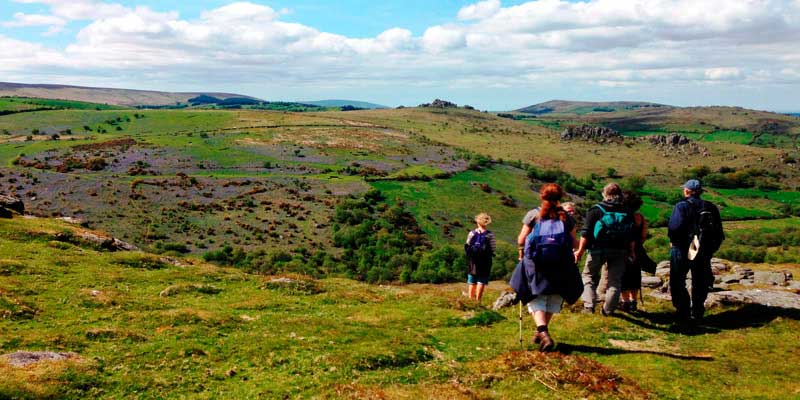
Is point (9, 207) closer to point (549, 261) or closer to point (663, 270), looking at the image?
point (549, 261)

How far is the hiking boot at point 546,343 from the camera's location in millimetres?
11623

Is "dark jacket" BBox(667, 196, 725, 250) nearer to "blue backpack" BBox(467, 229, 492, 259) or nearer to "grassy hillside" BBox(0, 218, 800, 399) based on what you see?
"grassy hillside" BBox(0, 218, 800, 399)

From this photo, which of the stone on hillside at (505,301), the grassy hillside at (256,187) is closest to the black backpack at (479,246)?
the stone on hillside at (505,301)

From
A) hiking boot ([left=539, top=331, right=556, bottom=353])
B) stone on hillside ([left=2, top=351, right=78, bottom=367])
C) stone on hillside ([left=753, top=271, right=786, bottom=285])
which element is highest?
hiking boot ([left=539, top=331, right=556, bottom=353])

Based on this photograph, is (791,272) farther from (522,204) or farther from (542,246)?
(522,204)

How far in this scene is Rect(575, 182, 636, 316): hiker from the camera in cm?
1420

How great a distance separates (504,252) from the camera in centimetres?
10069

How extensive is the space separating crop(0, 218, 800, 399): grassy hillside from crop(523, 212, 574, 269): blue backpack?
2.06 metres

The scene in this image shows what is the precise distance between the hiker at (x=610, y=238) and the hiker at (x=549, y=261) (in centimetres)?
227

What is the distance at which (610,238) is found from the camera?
1446cm

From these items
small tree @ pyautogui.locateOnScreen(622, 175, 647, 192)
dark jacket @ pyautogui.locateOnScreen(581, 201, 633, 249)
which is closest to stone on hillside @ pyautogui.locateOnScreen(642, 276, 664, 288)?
dark jacket @ pyautogui.locateOnScreen(581, 201, 633, 249)

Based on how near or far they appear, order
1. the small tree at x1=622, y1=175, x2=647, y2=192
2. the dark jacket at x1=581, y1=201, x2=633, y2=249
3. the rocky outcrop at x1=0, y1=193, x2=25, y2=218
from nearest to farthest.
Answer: the dark jacket at x1=581, y1=201, x2=633, y2=249 → the rocky outcrop at x1=0, y1=193, x2=25, y2=218 → the small tree at x1=622, y1=175, x2=647, y2=192

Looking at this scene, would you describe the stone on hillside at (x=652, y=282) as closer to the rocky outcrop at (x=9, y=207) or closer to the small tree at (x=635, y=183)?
the rocky outcrop at (x=9, y=207)

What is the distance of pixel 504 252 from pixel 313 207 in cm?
5034
